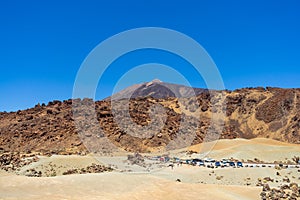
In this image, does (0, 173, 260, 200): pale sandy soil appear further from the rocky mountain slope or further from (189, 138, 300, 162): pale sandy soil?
the rocky mountain slope

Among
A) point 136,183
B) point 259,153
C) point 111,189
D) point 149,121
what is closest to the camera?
point 111,189

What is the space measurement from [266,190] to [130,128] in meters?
27.4

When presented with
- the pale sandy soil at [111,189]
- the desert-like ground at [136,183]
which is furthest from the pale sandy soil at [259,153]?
the pale sandy soil at [111,189]

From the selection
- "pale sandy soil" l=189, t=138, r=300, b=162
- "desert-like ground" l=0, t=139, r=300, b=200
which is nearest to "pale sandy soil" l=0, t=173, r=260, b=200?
"desert-like ground" l=0, t=139, r=300, b=200

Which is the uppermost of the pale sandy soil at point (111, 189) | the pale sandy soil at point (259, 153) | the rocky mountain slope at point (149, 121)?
the rocky mountain slope at point (149, 121)

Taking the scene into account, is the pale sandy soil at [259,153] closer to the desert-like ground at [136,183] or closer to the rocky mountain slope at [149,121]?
the desert-like ground at [136,183]

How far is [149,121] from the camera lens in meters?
47.2

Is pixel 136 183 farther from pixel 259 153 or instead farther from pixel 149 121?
A: pixel 149 121

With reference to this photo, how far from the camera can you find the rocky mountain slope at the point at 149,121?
40.8 meters

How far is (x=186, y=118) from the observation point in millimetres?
54219

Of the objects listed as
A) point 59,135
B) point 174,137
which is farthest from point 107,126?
point 174,137

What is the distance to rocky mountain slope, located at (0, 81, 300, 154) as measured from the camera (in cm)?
4084

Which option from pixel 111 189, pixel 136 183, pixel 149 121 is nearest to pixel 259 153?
pixel 149 121

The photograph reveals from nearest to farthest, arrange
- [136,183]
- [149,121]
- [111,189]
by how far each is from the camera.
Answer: [111,189] → [136,183] → [149,121]
